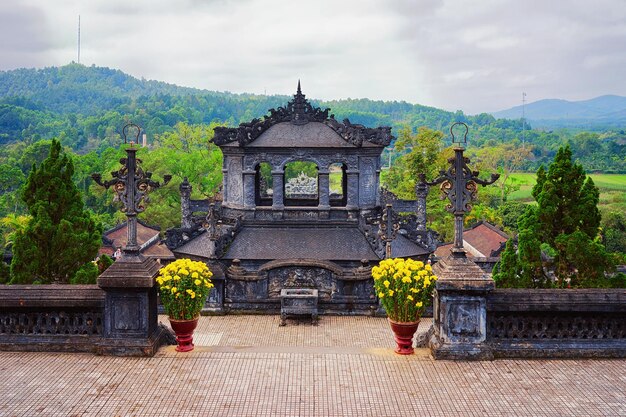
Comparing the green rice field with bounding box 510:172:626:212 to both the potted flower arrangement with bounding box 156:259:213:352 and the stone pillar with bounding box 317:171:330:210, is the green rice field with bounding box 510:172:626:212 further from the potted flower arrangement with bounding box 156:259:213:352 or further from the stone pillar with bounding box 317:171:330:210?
the potted flower arrangement with bounding box 156:259:213:352

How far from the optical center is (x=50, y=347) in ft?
36.1

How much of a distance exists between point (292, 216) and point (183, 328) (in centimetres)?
1451

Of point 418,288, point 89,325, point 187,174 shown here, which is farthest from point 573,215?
point 187,174

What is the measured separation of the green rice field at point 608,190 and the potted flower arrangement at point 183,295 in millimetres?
54385

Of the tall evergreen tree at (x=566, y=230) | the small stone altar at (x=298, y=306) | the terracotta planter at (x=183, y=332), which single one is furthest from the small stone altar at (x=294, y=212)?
the terracotta planter at (x=183, y=332)

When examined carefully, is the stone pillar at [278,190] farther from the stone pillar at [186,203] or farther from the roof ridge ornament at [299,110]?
the stone pillar at [186,203]

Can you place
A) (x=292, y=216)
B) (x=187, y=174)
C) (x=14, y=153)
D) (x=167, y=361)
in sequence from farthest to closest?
1. (x=14, y=153)
2. (x=187, y=174)
3. (x=292, y=216)
4. (x=167, y=361)

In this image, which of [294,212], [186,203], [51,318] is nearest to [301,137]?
[294,212]

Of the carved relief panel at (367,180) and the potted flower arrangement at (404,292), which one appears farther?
the carved relief panel at (367,180)

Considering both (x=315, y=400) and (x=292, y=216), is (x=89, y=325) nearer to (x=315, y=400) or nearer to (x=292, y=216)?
(x=315, y=400)

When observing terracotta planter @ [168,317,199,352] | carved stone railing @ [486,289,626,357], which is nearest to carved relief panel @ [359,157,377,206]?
carved stone railing @ [486,289,626,357]

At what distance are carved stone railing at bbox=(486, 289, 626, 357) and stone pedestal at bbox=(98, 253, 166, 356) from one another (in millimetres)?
5953

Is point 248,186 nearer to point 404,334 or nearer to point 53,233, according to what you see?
point 53,233

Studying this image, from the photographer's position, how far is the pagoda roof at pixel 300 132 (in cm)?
2512
